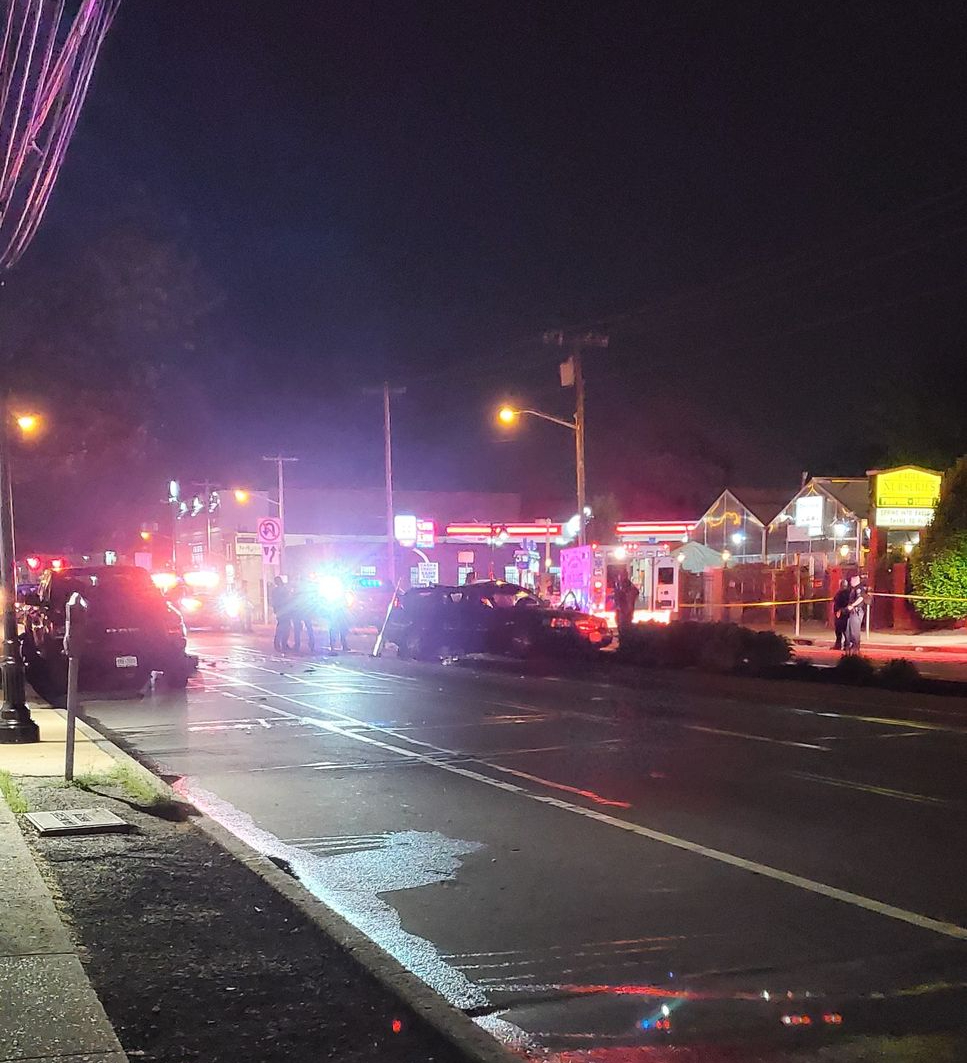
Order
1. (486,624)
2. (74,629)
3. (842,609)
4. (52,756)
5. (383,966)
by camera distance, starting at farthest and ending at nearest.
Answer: (486,624) < (842,609) < (52,756) < (74,629) < (383,966)

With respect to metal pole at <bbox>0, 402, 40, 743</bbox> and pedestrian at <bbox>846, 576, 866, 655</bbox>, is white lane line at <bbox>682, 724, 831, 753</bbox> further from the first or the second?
pedestrian at <bbox>846, 576, 866, 655</bbox>

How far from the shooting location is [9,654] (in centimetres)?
1210

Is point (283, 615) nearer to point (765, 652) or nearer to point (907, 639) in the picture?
point (765, 652)

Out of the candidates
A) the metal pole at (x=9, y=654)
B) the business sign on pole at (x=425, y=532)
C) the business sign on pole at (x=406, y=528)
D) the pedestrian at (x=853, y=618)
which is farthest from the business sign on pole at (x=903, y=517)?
the metal pole at (x=9, y=654)

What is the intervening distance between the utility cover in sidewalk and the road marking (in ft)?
19.2

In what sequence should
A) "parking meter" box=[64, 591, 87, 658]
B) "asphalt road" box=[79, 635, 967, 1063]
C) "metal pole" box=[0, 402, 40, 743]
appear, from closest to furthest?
"asphalt road" box=[79, 635, 967, 1063]
"parking meter" box=[64, 591, 87, 658]
"metal pole" box=[0, 402, 40, 743]

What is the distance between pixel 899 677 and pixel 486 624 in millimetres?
9153

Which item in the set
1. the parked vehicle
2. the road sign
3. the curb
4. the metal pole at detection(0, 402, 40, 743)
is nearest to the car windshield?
the parked vehicle

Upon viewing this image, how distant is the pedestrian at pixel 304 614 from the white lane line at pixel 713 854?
14793 millimetres

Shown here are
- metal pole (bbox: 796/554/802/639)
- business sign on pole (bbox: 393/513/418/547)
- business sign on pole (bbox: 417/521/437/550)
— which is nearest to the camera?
metal pole (bbox: 796/554/802/639)

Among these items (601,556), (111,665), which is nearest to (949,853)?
(111,665)

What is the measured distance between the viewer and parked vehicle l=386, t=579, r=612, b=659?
22.6 m

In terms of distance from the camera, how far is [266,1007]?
4551 mm

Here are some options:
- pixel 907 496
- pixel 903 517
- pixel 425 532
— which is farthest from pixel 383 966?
pixel 425 532
